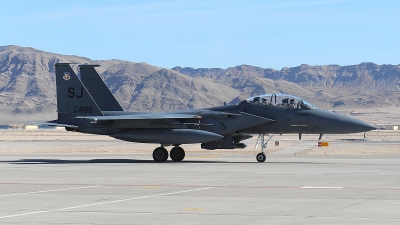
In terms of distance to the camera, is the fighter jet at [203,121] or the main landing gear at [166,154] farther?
the main landing gear at [166,154]

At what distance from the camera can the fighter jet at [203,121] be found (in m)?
29.7

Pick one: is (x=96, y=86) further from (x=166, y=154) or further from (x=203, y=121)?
(x=203, y=121)

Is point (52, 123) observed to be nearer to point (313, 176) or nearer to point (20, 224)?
point (313, 176)

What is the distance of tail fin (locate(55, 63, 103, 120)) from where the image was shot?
102 feet

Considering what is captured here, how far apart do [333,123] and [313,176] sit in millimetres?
8489

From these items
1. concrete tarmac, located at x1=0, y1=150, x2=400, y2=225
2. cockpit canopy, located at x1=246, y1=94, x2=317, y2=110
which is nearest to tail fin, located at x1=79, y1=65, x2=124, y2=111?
cockpit canopy, located at x1=246, y1=94, x2=317, y2=110

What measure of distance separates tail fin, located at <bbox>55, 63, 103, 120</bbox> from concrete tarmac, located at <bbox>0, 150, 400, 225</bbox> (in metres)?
6.80

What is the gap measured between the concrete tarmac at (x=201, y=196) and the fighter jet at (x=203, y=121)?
516 cm

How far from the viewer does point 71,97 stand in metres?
31.4

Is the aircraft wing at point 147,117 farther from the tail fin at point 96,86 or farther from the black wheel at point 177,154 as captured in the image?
the tail fin at point 96,86

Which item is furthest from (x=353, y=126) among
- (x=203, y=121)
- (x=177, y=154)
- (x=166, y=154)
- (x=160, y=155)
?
(x=160, y=155)

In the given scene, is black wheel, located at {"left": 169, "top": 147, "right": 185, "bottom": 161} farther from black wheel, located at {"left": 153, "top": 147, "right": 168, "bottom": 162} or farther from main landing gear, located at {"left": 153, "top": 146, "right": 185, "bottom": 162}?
black wheel, located at {"left": 153, "top": 147, "right": 168, "bottom": 162}

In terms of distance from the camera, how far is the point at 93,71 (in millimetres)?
32594

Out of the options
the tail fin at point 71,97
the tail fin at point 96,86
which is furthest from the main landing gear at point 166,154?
the tail fin at point 96,86
